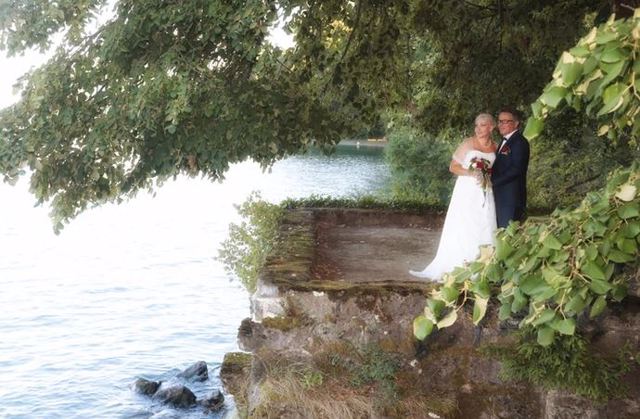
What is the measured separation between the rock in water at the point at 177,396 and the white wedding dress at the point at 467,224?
38.3 feet

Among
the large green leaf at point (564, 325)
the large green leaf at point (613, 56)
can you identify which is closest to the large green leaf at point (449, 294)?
the large green leaf at point (564, 325)

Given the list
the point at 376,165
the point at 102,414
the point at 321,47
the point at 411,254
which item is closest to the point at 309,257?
the point at 411,254

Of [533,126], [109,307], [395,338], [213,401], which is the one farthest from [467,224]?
[109,307]

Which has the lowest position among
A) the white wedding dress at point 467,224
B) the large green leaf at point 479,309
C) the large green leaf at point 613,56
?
the white wedding dress at point 467,224

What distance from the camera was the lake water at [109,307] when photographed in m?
20.2

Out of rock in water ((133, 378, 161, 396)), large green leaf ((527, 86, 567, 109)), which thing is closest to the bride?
large green leaf ((527, 86, 567, 109))

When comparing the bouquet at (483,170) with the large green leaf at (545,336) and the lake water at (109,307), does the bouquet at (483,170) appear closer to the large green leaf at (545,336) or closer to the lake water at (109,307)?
the lake water at (109,307)

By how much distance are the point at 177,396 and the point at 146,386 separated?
1.44m

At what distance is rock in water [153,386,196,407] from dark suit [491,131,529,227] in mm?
12310

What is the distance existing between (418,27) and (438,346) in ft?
21.3

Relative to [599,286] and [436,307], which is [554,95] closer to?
[599,286]

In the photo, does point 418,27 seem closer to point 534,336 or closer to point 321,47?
point 321,47

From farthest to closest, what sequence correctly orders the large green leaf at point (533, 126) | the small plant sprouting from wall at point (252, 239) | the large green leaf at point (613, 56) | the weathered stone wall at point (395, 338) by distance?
the small plant sprouting from wall at point (252, 239) → the weathered stone wall at point (395, 338) → the large green leaf at point (533, 126) → the large green leaf at point (613, 56)

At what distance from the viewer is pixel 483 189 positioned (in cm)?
869
